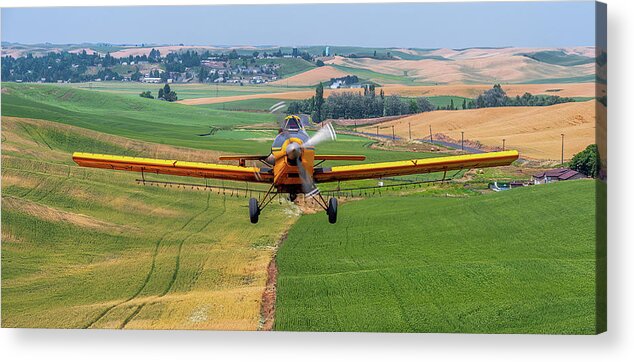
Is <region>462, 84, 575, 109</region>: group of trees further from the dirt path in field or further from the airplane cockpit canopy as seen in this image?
the airplane cockpit canopy

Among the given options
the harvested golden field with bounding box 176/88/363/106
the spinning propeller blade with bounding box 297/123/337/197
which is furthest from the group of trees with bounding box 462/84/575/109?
the spinning propeller blade with bounding box 297/123/337/197

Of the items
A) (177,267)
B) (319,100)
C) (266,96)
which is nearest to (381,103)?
(319,100)

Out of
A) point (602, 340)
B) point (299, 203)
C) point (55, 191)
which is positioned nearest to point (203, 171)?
point (299, 203)

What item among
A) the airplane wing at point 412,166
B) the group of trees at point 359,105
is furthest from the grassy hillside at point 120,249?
the airplane wing at point 412,166

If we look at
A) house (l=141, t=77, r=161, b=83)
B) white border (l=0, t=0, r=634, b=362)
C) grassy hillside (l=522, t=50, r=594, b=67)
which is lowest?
white border (l=0, t=0, r=634, b=362)

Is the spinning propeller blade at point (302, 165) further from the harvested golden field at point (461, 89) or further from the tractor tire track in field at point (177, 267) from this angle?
the harvested golden field at point (461, 89)

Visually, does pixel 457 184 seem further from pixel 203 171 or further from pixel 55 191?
pixel 55 191

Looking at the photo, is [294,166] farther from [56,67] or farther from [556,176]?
[56,67]
